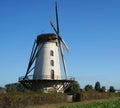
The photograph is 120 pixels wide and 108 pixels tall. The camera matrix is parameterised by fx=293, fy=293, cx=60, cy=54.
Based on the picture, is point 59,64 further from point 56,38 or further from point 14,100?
point 14,100

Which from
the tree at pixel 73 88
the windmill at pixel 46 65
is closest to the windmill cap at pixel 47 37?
the windmill at pixel 46 65

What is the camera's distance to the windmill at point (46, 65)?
41.9m

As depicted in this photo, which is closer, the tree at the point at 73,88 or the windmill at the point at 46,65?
the windmill at the point at 46,65

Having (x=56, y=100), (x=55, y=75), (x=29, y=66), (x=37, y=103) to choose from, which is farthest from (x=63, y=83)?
(x=37, y=103)

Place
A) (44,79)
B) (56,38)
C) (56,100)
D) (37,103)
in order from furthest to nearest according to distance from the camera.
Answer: (56,38)
(44,79)
(56,100)
(37,103)

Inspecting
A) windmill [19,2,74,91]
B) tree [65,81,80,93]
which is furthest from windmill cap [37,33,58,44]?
tree [65,81,80,93]

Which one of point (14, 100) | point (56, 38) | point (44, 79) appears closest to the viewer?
point (14, 100)

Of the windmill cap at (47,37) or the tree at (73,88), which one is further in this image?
the tree at (73,88)

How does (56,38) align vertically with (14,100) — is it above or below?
above

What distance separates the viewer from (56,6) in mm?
47250

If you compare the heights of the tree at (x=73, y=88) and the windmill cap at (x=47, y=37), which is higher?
the windmill cap at (x=47, y=37)

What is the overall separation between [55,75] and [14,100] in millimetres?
15345

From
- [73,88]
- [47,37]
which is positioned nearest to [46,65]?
[47,37]

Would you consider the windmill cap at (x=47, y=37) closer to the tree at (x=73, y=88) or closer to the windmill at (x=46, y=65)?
the windmill at (x=46, y=65)
